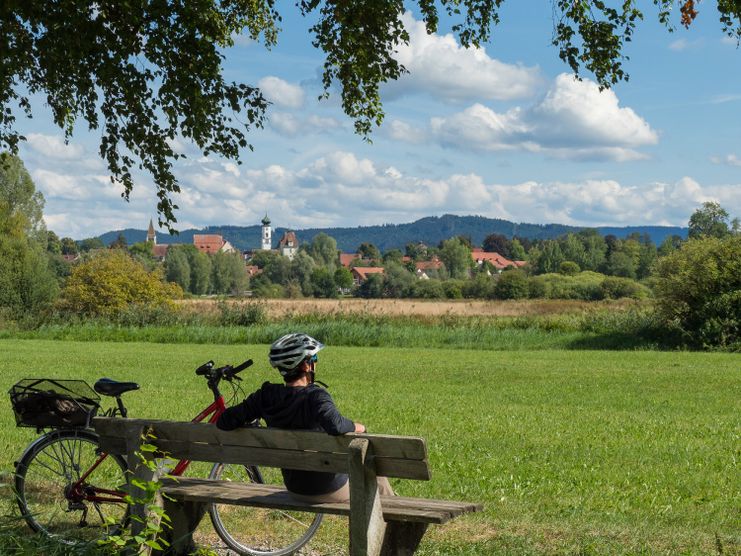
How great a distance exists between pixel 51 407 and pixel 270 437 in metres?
2.02

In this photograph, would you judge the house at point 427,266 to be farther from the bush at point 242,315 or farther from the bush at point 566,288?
the bush at point 242,315

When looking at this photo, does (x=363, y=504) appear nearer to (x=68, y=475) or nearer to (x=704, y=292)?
(x=68, y=475)

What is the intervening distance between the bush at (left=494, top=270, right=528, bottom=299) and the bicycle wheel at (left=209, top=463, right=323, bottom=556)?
3131 inches

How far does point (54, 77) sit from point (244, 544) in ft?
19.2

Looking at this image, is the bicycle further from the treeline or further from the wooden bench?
the treeline

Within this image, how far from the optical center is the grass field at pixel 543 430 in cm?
734

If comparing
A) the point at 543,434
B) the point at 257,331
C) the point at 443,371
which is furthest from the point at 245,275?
the point at 543,434

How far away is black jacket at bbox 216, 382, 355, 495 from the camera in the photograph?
17.6ft

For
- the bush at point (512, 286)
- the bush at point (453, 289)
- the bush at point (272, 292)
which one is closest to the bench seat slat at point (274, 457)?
the bush at point (512, 286)

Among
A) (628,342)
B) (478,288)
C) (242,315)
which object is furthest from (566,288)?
(628,342)

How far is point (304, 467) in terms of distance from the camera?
16.9 ft

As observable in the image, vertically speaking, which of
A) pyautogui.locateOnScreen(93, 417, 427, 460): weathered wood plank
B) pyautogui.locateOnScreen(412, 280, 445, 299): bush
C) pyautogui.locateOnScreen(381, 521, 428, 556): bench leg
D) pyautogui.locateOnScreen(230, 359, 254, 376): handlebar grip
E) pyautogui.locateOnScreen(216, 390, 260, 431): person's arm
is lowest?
pyautogui.locateOnScreen(412, 280, 445, 299): bush

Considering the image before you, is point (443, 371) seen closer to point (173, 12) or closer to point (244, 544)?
point (173, 12)

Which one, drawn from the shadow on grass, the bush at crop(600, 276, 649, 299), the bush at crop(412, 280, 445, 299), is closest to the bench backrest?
the shadow on grass
